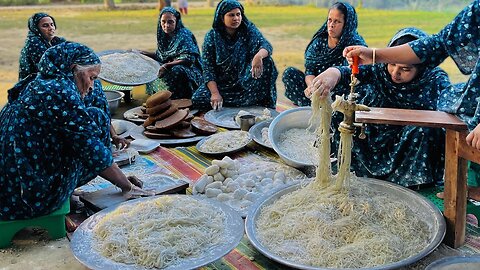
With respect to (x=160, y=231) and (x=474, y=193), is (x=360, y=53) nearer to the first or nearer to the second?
(x=474, y=193)

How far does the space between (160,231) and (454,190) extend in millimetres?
1583

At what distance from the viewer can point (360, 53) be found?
9.73 feet

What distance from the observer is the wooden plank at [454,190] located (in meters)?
2.69

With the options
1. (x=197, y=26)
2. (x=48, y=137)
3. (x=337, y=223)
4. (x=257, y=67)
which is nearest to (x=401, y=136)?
(x=337, y=223)

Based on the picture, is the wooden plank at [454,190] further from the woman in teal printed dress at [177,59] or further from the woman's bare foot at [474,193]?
the woman in teal printed dress at [177,59]

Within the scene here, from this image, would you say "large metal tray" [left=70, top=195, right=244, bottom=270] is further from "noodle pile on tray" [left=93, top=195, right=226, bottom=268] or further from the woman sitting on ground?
the woman sitting on ground

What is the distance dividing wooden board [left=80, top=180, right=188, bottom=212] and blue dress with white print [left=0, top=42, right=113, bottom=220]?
275mm

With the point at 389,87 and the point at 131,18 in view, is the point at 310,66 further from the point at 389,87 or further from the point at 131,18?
the point at 131,18

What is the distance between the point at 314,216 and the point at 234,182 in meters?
0.93

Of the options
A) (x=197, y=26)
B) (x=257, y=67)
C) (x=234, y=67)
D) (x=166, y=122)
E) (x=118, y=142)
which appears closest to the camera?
(x=118, y=142)

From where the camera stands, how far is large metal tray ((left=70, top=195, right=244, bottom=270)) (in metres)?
2.42

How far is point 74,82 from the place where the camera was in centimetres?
297

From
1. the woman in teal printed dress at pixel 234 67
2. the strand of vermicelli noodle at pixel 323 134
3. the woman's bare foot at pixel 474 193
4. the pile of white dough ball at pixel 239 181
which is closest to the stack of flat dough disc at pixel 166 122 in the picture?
the woman in teal printed dress at pixel 234 67

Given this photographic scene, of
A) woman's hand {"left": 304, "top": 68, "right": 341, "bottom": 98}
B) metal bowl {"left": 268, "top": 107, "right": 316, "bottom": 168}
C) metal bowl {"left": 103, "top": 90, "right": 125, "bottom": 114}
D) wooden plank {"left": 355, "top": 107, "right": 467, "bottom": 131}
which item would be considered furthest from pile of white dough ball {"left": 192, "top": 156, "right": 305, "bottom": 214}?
metal bowl {"left": 103, "top": 90, "right": 125, "bottom": 114}
